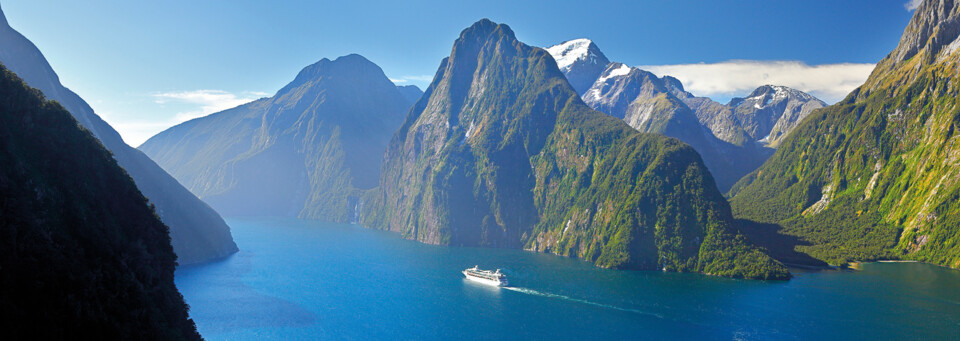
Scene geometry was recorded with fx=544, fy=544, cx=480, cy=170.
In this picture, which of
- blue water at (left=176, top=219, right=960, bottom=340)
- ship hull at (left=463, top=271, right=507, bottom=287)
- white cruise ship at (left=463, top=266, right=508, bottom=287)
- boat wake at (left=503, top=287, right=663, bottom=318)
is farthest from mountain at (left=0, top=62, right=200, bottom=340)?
white cruise ship at (left=463, top=266, right=508, bottom=287)

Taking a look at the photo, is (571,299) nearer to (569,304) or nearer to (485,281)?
(569,304)

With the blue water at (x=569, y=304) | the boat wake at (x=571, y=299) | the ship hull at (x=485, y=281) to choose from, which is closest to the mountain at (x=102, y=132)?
the blue water at (x=569, y=304)

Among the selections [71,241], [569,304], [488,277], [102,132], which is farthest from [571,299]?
[102,132]

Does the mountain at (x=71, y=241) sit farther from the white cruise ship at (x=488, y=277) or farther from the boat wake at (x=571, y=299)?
the white cruise ship at (x=488, y=277)

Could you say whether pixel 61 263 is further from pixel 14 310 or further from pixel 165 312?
pixel 165 312

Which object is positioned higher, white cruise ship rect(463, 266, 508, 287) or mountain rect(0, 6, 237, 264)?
mountain rect(0, 6, 237, 264)

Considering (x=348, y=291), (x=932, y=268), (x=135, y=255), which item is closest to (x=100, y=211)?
(x=135, y=255)

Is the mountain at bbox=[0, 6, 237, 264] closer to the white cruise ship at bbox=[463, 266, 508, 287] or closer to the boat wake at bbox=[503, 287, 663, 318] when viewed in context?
the white cruise ship at bbox=[463, 266, 508, 287]
